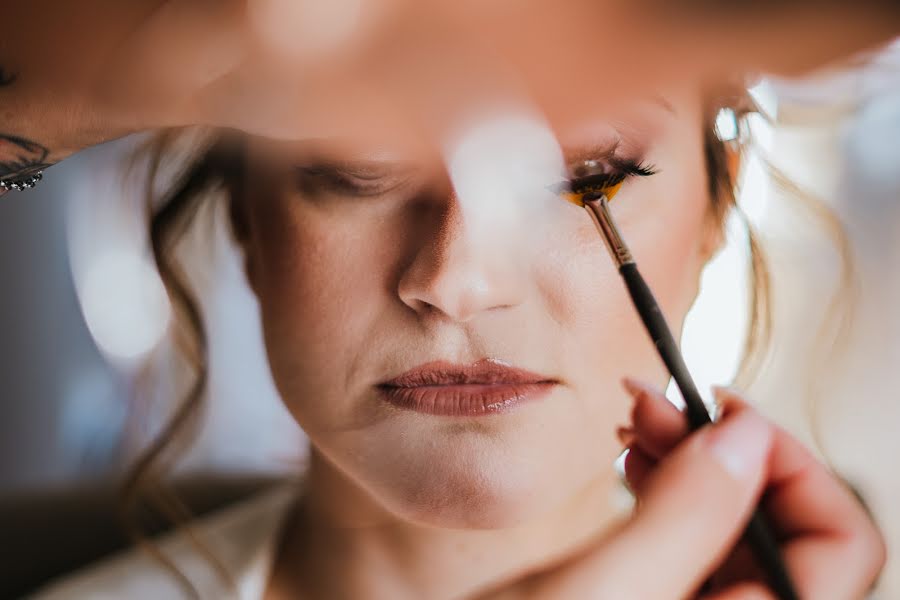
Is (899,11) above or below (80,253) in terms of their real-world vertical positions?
above

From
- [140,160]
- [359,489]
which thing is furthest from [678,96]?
[140,160]

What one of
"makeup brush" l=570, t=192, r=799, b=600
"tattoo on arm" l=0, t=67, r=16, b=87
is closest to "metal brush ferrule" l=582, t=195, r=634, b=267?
"makeup brush" l=570, t=192, r=799, b=600

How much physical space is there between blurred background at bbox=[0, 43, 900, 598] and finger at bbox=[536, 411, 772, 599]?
0.64 ft

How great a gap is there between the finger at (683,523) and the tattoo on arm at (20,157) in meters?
0.29

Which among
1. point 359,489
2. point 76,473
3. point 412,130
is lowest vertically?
point 76,473

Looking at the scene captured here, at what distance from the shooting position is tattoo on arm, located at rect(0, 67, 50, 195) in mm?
351

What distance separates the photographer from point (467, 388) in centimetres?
38

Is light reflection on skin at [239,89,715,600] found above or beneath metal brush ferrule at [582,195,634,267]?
beneath

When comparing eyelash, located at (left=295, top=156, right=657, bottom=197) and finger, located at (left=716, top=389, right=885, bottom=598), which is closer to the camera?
finger, located at (left=716, top=389, right=885, bottom=598)

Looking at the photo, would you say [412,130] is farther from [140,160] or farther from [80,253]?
[80,253]

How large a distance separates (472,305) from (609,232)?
0.30ft

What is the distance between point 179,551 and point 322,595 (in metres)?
0.15

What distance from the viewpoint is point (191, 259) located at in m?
0.70

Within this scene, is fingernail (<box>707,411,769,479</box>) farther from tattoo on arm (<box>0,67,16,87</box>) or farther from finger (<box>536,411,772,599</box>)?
tattoo on arm (<box>0,67,16,87</box>)
